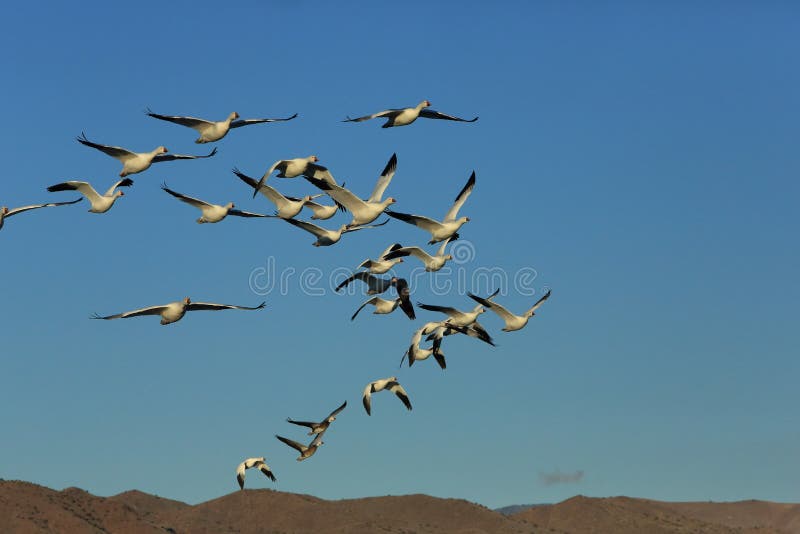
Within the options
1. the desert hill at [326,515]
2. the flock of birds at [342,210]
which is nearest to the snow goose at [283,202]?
the flock of birds at [342,210]

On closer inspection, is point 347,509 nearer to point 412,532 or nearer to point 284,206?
point 412,532

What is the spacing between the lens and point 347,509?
14475cm

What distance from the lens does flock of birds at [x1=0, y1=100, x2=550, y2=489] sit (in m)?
43.2

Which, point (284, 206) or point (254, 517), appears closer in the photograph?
point (284, 206)

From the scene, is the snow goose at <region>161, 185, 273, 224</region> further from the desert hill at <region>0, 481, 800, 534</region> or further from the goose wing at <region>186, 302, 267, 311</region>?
the desert hill at <region>0, 481, 800, 534</region>

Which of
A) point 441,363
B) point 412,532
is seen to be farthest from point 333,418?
point 412,532

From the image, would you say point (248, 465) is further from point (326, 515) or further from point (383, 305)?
point (326, 515)

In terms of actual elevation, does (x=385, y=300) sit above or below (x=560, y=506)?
below

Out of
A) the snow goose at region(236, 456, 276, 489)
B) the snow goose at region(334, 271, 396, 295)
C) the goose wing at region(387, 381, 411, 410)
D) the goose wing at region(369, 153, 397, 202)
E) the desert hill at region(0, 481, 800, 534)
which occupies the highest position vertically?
the desert hill at region(0, 481, 800, 534)

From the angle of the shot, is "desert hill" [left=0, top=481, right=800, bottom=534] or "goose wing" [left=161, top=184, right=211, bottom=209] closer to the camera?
"goose wing" [left=161, top=184, right=211, bottom=209]

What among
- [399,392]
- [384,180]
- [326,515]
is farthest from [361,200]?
[326,515]

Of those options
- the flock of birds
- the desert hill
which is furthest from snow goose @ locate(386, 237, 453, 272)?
the desert hill

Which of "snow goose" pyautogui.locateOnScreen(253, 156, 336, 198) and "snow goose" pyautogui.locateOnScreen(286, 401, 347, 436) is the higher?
"snow goose" pyautogui.locateOnScreen(253, 156, 336, 198)

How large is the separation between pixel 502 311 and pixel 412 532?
94.7m
